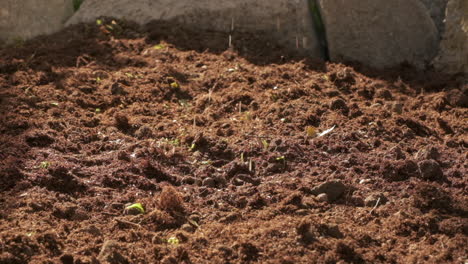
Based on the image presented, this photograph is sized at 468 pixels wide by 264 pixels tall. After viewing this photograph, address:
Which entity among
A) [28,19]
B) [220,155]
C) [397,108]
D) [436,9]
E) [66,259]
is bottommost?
[66,259]

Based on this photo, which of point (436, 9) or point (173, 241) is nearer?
point (173, 241)

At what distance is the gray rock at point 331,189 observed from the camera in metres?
4.00

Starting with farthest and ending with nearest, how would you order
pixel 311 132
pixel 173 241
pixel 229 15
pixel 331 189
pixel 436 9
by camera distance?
pixel 229 15
pixel 436 9
pixel 311 132
pixel 331 189
pixel 173 241

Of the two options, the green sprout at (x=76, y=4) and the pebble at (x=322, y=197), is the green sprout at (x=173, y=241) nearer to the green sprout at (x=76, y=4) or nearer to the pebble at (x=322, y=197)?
the pebble at (x=322, y=197)

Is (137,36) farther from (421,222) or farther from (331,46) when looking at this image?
(421,222)

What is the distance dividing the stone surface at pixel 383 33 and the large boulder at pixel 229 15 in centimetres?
26

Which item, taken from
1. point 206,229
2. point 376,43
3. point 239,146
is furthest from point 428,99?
point 206,229

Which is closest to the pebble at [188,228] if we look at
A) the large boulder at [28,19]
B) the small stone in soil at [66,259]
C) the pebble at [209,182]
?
the pebble at [209,182]

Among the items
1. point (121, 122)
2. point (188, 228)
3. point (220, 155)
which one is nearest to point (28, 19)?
point (121, 122)

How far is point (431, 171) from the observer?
13.7ft

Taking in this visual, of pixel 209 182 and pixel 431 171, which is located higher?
pixel 431 171

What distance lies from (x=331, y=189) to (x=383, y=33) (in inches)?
95.9

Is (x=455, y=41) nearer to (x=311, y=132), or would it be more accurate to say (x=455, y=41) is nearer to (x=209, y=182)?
(x=311, y=132)

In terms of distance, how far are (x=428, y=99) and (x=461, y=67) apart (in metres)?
0.60
